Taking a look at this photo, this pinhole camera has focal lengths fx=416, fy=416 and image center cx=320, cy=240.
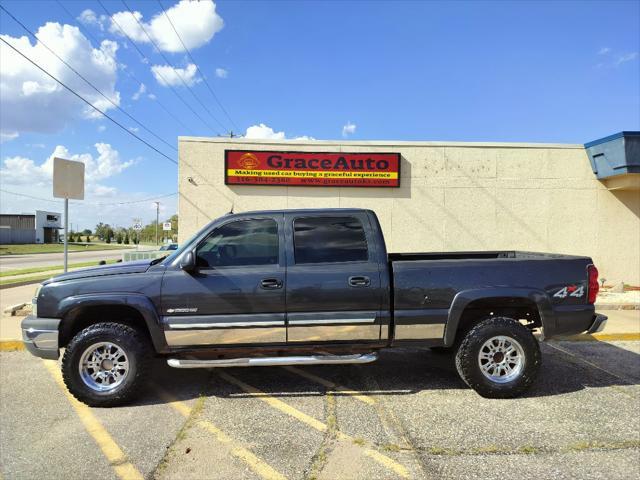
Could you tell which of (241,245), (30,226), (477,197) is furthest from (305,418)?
(30,226)

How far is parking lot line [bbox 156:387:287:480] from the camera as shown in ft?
9.72

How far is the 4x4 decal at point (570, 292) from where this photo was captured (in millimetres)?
4414

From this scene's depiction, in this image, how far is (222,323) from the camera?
4160 millimetres

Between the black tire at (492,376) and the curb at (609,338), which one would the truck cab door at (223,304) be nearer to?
the black tire at (492,376)

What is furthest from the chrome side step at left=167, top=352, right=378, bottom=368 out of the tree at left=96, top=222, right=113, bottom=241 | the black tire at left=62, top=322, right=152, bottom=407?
the tree at left=96, top=222, right=113, bottom=241

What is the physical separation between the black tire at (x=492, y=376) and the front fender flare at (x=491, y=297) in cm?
20

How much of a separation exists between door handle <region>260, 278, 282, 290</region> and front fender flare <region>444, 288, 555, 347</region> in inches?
70.5

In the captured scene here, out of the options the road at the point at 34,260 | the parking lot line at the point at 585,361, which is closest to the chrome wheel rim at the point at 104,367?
the parking lot line at the point at 585,361

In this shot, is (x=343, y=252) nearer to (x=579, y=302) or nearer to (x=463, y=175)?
(x=579, y=302)

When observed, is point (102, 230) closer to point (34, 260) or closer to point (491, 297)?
point (34, 260)

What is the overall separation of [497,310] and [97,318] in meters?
4.31

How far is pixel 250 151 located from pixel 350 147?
8.89 feet

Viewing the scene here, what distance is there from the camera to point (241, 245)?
4410 mm

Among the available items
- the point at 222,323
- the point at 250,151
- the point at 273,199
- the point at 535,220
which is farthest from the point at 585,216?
the point at 222,323
